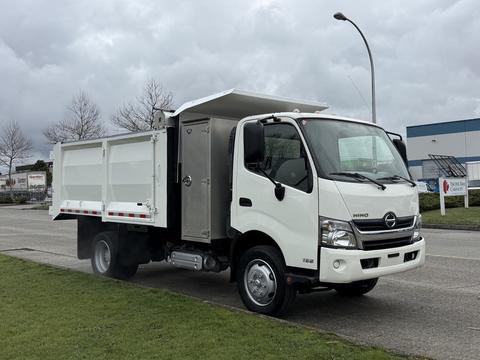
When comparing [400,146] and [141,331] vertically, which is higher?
[400,146]

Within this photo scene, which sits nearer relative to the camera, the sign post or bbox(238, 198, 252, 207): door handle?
bbox(238, 198, 252, 207): door handle

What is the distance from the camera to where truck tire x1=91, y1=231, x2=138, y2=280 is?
9094 mm

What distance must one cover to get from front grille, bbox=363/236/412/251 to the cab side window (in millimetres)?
888

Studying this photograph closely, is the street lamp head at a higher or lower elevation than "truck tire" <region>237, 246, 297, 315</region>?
higher

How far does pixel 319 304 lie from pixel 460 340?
217cm

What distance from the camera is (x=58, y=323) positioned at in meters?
5.91

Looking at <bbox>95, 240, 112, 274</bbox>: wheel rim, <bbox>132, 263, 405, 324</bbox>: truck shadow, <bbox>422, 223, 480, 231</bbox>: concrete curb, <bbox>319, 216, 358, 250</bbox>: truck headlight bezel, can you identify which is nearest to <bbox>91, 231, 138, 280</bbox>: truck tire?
<bbox>95, 240, 112, 274</bbox>: wheel rim

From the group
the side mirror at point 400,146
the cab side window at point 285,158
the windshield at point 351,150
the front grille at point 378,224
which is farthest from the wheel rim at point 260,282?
the side mirror at point 400,146

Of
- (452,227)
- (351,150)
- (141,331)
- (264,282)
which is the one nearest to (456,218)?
(452,227)

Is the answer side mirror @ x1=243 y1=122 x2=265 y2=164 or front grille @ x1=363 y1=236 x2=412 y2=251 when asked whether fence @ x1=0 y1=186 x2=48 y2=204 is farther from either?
front grille @ x1=363 y1=236 x2=412 y2=251

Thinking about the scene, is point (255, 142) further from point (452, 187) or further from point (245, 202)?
point (452, 187)

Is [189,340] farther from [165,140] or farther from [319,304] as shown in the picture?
[165,140]

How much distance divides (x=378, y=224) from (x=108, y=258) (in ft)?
16.9

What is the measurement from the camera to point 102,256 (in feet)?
31.5
